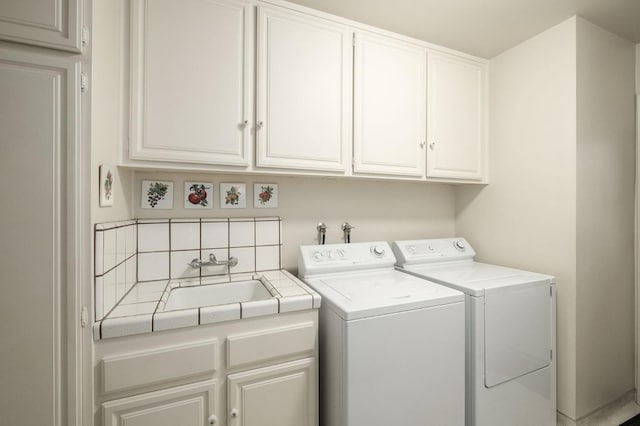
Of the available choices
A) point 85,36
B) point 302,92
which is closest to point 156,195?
point 85,36

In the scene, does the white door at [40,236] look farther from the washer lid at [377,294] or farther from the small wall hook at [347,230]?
the small wall hook at [347,230]

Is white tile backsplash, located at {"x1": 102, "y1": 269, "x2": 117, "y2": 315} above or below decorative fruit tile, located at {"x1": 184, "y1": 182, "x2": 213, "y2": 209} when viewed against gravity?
below

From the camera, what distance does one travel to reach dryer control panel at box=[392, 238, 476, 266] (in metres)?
1.92

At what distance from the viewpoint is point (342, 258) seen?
1751 mm

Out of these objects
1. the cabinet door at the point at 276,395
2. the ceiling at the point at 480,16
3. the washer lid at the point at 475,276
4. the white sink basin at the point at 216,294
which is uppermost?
the ceiling at the point at 480,16

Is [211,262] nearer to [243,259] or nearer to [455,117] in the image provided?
[243,259]

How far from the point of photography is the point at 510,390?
147 centimetres

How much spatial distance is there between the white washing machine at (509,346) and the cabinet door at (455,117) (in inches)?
29.2

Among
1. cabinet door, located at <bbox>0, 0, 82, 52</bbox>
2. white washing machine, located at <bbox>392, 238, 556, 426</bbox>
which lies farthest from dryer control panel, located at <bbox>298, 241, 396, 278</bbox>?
cabinet door, located at <bbox>0, 0, 82, 52</bbox>

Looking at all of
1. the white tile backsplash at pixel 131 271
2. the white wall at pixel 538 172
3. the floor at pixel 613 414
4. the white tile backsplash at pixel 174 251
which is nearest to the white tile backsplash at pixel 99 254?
the white tile backsplash at pixel 174 251

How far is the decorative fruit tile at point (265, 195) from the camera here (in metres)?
1.75

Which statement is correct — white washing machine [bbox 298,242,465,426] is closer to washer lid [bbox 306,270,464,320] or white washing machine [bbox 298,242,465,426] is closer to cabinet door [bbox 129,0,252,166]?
washer lid [bbox 306,270,464,320]

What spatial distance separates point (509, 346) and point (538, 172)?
1054mm

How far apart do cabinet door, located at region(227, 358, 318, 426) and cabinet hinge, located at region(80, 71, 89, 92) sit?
3.67 feet
